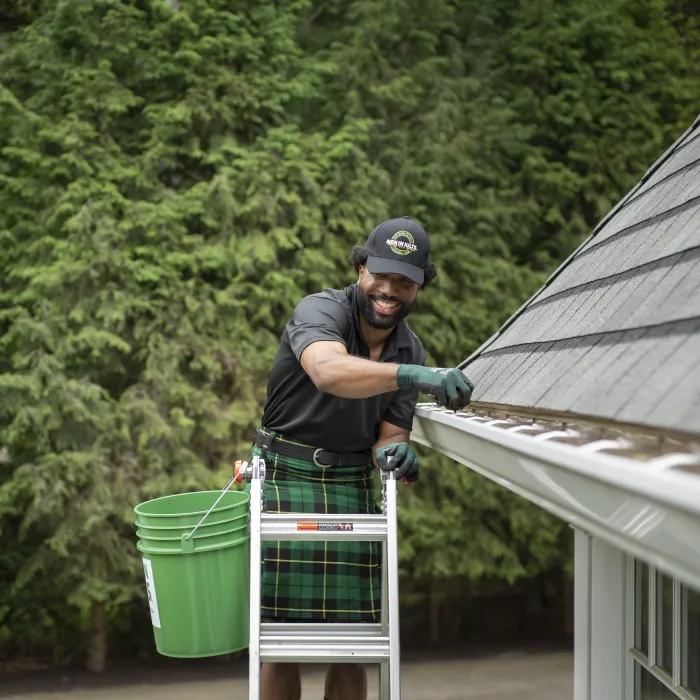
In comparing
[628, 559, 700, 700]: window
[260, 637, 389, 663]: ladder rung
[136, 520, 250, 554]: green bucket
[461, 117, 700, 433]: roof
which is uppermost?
[461, 117, 700, 433]: roof

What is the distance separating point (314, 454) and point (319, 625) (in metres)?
0.51

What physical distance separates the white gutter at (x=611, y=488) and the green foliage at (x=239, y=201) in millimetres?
3462

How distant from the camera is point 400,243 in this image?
92.0 inches

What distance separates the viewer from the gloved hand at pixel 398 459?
2.37m

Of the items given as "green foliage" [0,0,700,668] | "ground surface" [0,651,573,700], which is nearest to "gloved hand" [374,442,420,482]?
"green foliage" [0,0,700,668]

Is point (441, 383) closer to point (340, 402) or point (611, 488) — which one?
point (340, 402)

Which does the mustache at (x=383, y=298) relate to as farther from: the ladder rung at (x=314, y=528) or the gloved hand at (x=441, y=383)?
the ladder rung at (x=314, y=528)

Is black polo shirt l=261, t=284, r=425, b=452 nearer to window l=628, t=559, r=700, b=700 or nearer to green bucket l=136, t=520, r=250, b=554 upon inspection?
green bucket l=136, t=520, r=250, b=554

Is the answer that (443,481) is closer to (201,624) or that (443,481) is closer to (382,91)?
(382,91)

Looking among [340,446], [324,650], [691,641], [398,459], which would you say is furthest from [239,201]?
[691,641]

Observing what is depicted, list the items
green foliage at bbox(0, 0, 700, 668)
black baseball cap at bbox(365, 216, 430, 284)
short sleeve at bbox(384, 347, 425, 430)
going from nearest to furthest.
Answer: black baseball cap at bbox(365, 216, 430, 284) < short sleeve at bbox(384, 347, 425, 430) < green foliage at bbox(0, 0, 700, 668)

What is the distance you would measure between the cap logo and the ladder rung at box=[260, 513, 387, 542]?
708 mm

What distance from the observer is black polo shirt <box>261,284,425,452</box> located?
8.29ft

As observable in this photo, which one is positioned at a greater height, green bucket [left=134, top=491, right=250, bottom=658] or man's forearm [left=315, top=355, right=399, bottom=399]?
man's forearm [left=315, top=355, right=399, bottom=399]
